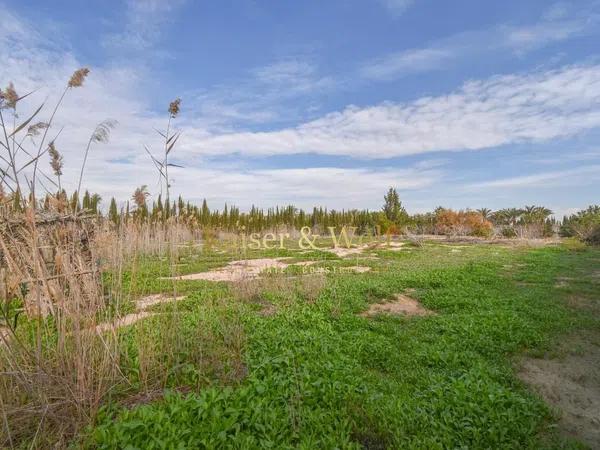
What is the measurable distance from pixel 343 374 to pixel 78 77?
2.92 m

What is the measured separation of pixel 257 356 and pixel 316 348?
1.95ft

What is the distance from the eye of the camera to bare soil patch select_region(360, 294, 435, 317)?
18.5 feet

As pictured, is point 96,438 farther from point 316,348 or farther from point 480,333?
point 480,333

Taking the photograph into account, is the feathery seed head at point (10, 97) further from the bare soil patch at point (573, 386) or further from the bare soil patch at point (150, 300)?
the bare soil patch at point (573, 386)

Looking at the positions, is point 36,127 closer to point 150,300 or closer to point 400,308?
point 150,300

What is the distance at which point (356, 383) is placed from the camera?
3070 millimetres

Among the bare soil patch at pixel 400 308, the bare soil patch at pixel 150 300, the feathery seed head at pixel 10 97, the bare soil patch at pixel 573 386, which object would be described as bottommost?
the bare soil patch at pixel 573 386

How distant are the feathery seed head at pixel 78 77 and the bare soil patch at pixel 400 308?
4504mm

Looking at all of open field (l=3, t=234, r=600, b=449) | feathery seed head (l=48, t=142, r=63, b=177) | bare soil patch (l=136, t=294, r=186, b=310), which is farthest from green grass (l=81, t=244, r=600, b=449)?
feathery seed head (l=48, t=142, r=63, b=177)

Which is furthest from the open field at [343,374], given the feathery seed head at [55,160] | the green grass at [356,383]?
the feathery seed head at [55,160]

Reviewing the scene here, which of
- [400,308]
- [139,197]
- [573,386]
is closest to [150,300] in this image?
[139,197]

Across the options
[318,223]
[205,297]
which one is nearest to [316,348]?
[205,297]

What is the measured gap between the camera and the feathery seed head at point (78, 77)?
7.48 feet

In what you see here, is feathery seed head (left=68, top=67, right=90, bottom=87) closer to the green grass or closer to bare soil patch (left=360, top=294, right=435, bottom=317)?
the green grass
